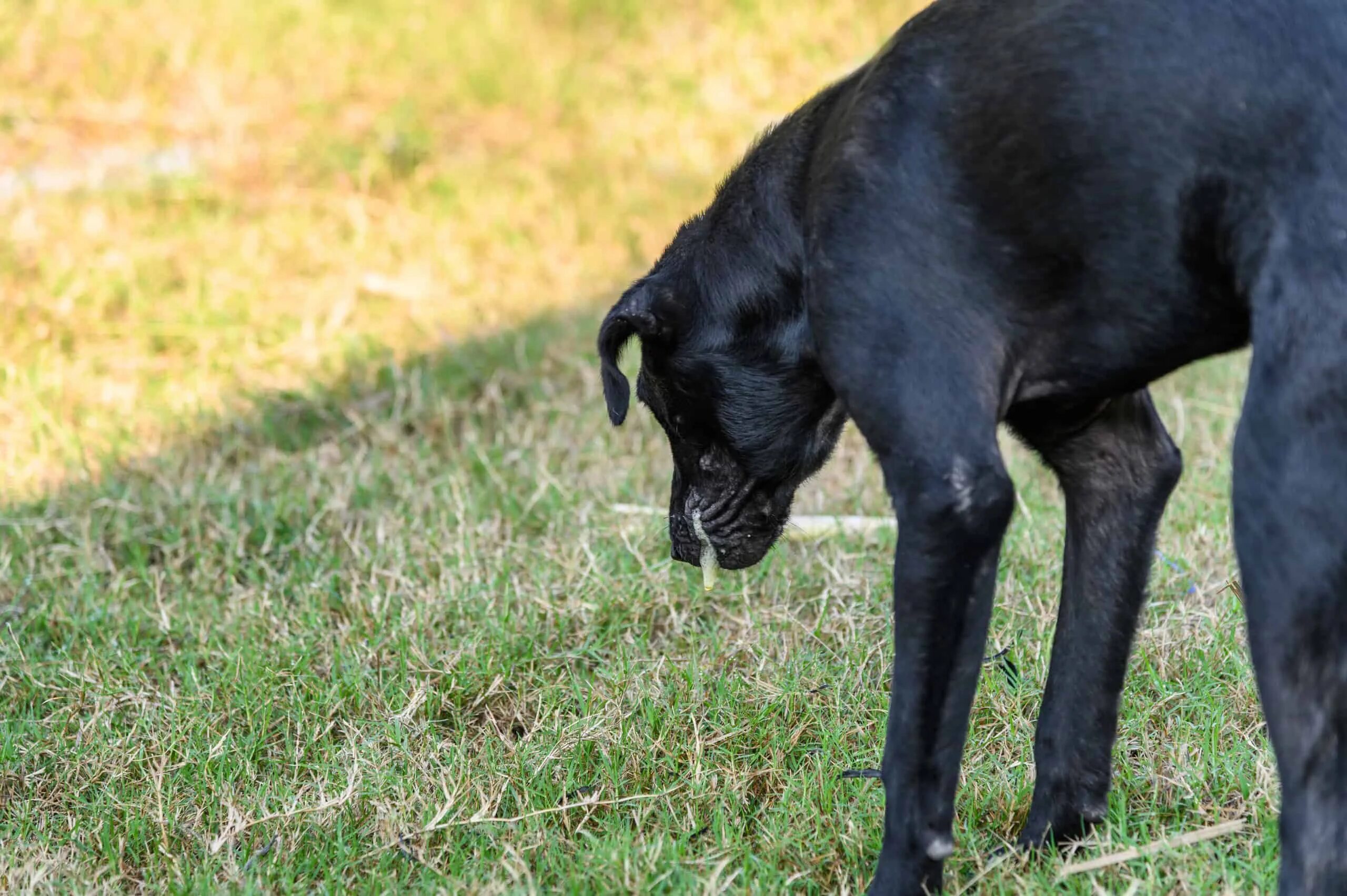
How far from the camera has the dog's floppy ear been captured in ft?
10.7

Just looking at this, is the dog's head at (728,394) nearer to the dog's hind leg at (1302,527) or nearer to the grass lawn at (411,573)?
the grass lawn at (411,573)

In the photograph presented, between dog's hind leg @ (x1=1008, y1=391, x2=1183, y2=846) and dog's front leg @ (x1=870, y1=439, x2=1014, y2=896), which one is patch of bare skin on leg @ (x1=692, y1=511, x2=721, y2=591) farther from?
dog's front leg @ (x1=870, y1=439, x2=1014, y2=896)

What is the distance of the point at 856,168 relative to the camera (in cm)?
276

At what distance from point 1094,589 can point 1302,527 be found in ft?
2.48

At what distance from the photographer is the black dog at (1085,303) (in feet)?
7.84

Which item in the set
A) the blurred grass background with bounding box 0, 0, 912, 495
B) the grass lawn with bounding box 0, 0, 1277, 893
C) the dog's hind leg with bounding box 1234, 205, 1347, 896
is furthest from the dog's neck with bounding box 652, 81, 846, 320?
the blurred grass background with bounding box 0, 0, 912, 495

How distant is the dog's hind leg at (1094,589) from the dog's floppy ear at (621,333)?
2.63 ft

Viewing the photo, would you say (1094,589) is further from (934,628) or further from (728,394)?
(728,394)

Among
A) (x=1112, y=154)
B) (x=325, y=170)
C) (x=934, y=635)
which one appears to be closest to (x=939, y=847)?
(x=934, y=635)

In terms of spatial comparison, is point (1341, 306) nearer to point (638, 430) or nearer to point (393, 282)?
point (638, 430)

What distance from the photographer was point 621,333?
131 inches

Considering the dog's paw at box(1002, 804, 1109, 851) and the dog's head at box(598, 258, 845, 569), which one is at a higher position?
the dog's head at box(598, 258, 845, 569)

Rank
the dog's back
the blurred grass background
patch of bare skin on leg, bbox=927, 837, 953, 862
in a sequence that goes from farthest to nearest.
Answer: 1. the blurred grass background
2. patch of bare skin on leg, bbox=927, 837, 953, 862
3. the dog's back

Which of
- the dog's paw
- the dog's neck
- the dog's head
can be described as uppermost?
the dog's neck
